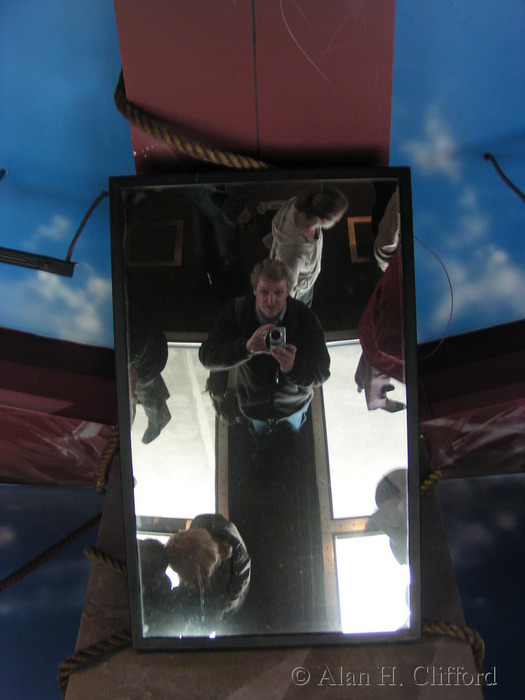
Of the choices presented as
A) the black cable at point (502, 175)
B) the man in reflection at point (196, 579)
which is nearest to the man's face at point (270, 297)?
the man in reflection at point (196, 579)

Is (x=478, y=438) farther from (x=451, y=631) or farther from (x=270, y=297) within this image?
→ (x=270, y=297)

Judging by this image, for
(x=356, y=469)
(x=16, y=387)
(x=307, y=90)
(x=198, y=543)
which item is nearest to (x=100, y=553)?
(x=198, y=543)

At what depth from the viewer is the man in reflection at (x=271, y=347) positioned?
1.29 meters

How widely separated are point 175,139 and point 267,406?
0.56 meters

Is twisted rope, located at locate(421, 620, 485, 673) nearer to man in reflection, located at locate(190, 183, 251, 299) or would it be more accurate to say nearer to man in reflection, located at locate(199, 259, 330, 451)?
man in reflection, located at locate(199, 259, 330, 451)

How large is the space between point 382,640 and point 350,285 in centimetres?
77

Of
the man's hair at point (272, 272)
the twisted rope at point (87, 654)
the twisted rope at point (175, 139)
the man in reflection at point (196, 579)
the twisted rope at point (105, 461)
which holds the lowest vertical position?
the twisted rope at point (87, 654)

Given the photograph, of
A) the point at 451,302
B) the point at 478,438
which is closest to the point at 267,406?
the point at 451,302

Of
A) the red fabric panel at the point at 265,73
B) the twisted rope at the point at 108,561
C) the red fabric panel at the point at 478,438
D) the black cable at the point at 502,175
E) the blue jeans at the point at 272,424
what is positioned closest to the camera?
the red fabric panel at the point at 265,73

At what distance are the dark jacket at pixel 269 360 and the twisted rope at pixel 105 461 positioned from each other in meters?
0.64

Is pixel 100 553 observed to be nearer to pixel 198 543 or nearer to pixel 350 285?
pixel 198 543

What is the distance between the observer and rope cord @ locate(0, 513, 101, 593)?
202 cm

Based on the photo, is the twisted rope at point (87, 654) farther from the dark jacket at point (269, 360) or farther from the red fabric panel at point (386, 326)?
the red fabric panel at point (386, 326)

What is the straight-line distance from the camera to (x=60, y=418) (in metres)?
1.86
